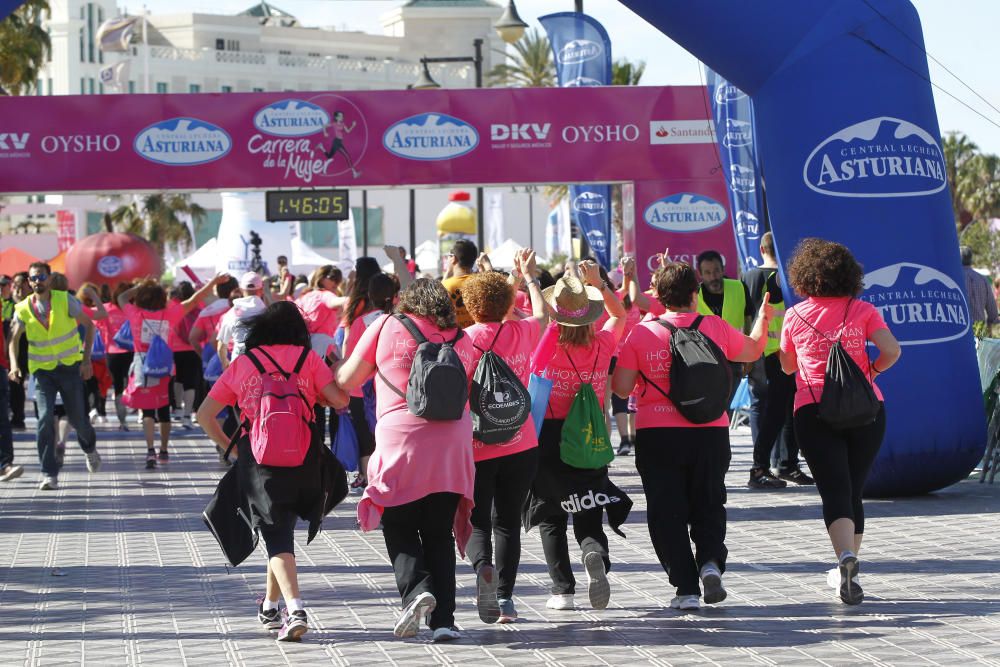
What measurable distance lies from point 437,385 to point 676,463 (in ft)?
4.79

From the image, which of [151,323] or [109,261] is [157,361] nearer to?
[151,323]

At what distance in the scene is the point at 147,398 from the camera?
1446 centimetres

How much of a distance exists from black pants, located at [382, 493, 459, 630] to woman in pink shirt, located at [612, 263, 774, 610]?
107cm

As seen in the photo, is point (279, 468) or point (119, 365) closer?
point (279, 468)

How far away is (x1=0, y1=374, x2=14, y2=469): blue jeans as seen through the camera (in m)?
12.6

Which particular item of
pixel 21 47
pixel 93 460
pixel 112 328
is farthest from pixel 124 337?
pixel 21 47

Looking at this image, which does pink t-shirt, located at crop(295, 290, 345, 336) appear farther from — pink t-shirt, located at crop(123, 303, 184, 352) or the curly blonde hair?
the curly blonde hair

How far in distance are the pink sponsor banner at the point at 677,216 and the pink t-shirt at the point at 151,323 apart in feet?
24.0

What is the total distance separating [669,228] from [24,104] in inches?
337

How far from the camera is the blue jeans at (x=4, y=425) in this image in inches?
495

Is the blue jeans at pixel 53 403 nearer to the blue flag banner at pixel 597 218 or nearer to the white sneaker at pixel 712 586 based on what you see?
the white sneaker at pixel 712 586

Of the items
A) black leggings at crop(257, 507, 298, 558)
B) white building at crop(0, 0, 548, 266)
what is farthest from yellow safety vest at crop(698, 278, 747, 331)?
white building at crop(0, 0, 548, 266)

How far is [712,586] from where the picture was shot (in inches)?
279

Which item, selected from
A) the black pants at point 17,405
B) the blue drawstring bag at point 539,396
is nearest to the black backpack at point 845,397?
the blue drawstring bag at point 539,396
